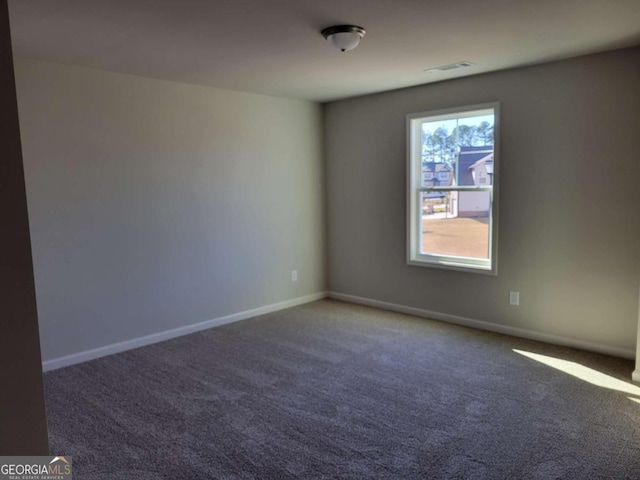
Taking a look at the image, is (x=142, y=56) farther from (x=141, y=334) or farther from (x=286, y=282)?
(x=286, y=282)

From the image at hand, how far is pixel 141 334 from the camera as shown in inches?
171

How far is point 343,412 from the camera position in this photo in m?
2.99

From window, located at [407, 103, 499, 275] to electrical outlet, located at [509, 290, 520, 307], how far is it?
0.24 metres

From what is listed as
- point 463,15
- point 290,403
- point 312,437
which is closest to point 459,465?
point 312,437

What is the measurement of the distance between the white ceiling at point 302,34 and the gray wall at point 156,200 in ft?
1.17

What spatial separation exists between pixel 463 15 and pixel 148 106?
9.16ft

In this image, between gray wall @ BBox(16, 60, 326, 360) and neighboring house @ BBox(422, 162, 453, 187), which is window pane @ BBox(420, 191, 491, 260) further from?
gray wall @ BBox(16, 60, 326, 360)

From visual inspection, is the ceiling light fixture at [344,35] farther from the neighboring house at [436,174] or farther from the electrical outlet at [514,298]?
the electrical outlet at [514,298]

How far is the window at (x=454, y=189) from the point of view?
4484 millimetres

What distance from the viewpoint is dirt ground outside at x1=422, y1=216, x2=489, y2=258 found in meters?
4.62

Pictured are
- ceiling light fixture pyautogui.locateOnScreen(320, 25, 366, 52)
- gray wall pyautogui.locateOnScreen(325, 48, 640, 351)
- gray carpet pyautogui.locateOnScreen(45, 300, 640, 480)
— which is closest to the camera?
gray carpet pyautogui.locateOnScreen(45, 300, 640, 480)
